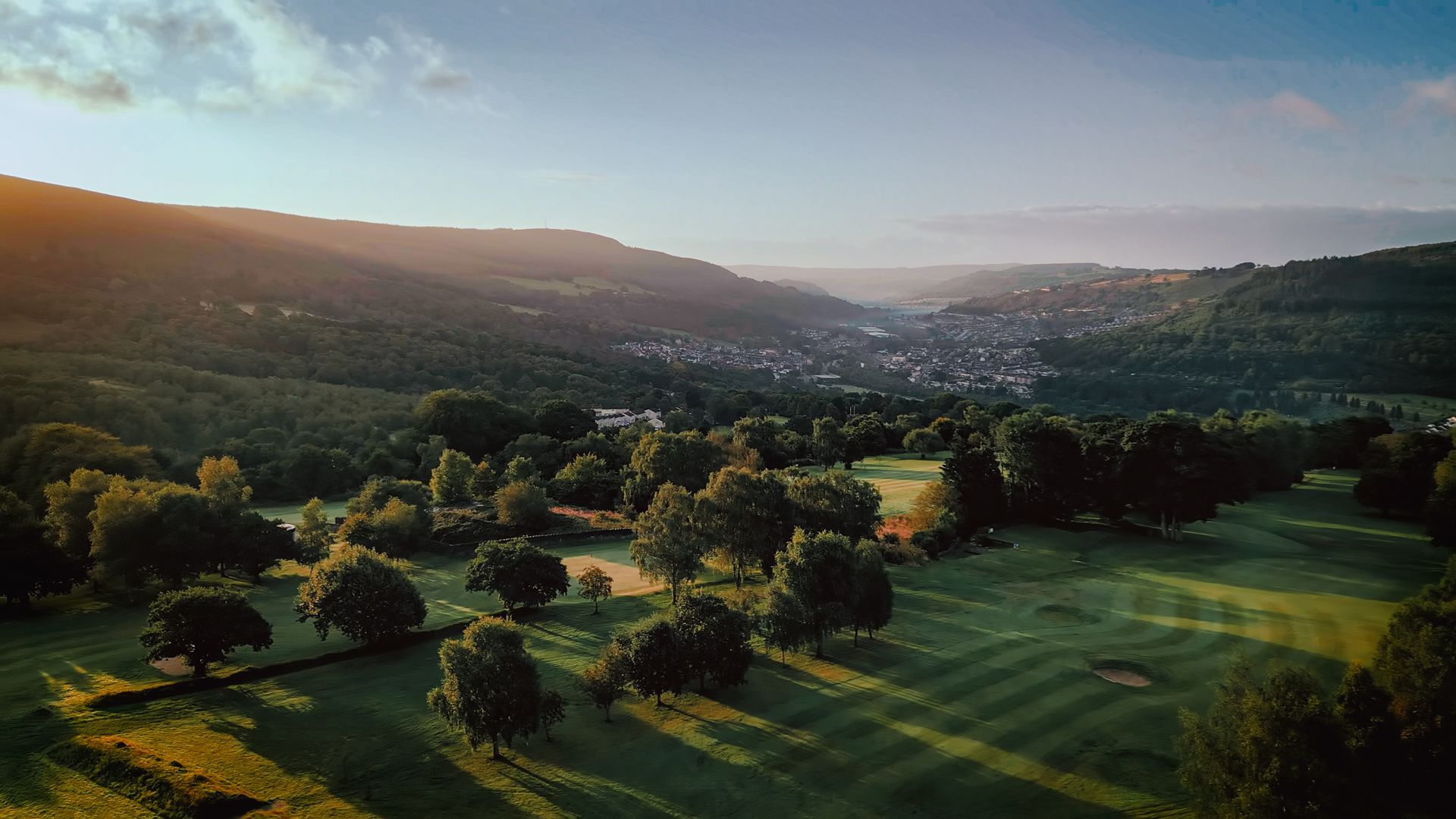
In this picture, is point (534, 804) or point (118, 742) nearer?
point (534, 804)

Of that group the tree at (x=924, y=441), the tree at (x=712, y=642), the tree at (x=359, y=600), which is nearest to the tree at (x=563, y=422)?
the tree at (x=924, y=441)

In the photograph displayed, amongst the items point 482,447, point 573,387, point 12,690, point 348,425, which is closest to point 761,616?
point 12,690

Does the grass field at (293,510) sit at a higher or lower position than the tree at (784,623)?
lower

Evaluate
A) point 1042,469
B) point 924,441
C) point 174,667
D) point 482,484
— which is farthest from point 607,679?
point 924,441

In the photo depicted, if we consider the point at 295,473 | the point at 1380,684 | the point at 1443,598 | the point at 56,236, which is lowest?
the point at 295,473

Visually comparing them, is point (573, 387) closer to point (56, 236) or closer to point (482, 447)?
point (482, 447)

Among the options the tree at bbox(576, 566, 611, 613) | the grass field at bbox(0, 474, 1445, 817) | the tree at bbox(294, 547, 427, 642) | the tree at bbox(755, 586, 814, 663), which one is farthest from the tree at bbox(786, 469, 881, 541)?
the tree at bbox(294, 547, 427, 642)

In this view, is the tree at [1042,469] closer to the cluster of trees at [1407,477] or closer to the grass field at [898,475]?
the grass field at [898,475]

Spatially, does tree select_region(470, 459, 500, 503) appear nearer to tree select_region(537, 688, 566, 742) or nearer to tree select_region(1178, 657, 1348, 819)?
tree select_region(537, 688, 566, 742)
